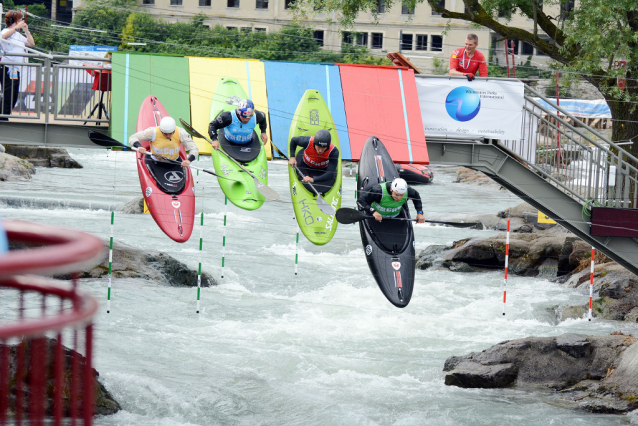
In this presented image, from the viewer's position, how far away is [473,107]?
10609 mm

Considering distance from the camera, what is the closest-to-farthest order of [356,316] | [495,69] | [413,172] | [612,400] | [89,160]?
1. [612,400]
2. [356,316]
3. [413,172]
4. [89,160]
5. [495,69]

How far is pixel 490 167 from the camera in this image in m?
10.7

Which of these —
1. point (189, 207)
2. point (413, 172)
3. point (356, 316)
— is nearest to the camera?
point (189, 207)

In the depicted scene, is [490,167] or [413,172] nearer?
[490,167]

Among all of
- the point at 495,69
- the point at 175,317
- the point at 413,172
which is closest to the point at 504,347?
the point at 175,317

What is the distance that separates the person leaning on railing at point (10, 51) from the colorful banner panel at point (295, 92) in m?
2.99

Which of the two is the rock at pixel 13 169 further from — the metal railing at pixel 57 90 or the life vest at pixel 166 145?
the life vest at pixel 166 145

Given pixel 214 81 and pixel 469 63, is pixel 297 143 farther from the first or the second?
pixel 469 63

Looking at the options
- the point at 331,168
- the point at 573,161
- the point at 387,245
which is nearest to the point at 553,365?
the point at 387,245

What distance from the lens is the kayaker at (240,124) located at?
9.72 meters

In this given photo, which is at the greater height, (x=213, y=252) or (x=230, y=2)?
(x=230, y=2)

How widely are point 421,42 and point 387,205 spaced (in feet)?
135

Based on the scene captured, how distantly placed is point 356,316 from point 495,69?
25.0m

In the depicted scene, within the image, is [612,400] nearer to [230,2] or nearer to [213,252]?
[213,252]
